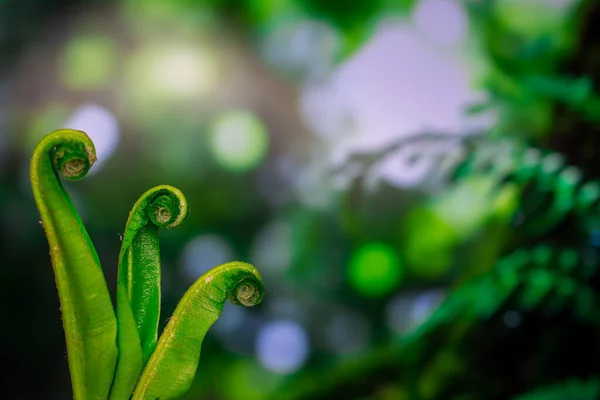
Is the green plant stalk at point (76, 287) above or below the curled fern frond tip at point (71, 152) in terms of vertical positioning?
below

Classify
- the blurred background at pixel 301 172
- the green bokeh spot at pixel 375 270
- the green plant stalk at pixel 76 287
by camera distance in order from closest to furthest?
the green plant stalk at pixel 76 287, the blurred background at pixel 301 172, the green bokeh spot at pixel 375 270

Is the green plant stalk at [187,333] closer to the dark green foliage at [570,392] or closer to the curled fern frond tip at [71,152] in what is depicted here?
the curled fern frond tip at [71,152]

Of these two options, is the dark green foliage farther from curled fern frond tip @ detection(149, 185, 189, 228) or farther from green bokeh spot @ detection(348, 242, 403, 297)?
curled fern frond tip @ detection(149, 185, 189, 228)

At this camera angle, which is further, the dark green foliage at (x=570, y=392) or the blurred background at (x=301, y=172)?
the blurred background at (x=301, y=172)

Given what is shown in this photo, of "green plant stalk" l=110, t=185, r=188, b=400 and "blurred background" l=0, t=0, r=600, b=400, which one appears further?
"blurred background" l=0, t=0, r=600, b=400

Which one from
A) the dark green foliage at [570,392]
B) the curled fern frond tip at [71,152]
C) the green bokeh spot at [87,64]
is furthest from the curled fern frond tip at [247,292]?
the green bokeh spot at [87,64]

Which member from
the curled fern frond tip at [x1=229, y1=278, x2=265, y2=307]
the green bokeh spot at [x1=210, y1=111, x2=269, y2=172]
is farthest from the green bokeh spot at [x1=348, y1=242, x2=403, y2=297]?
the curled fern frond tip at [x1=229, y1=278, x2=265, y2=307]
